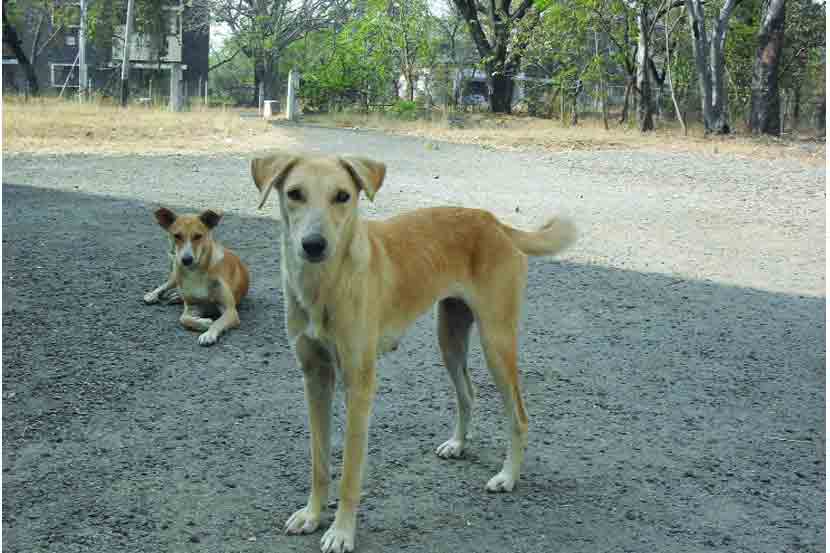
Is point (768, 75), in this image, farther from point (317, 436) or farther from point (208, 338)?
point (317, 436)

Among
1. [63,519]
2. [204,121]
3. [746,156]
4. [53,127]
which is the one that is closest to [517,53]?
[204,121]

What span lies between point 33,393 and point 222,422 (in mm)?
1152

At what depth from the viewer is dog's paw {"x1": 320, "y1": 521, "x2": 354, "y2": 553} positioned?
3.41 metres

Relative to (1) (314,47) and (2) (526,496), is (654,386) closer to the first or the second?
(2) (526,496)

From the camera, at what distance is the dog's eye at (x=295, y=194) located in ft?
10.6

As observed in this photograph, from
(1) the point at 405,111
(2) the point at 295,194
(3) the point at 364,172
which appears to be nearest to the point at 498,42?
(1) the point at 405,111

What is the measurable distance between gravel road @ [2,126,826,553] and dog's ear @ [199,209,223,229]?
77 centimetres

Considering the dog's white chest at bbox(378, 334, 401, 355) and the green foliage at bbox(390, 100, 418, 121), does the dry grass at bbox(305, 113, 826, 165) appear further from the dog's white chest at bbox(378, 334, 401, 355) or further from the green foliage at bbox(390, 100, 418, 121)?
the dog's white chest at bbox(378, 334, 401, 355)

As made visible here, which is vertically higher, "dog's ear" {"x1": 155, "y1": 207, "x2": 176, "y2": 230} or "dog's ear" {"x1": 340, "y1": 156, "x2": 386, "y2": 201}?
"dog's ear" {"x1": 340, "y1": 156, "x2": 386, "y2": 201}

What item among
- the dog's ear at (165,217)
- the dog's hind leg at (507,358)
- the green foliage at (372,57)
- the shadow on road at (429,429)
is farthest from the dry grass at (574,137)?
the dog's hind leg at (507,358)

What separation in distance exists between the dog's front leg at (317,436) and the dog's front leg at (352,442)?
0.16m

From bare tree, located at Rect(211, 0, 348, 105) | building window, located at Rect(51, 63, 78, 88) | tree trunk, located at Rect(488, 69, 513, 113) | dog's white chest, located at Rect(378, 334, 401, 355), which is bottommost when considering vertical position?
dog's white chest, located at Rect(378, 334, 401, 355)

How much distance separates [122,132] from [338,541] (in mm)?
18331

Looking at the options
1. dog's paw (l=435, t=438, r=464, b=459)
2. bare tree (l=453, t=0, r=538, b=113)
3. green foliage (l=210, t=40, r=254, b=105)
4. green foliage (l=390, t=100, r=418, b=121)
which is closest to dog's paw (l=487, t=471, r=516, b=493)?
dog's paw (l=435, t=438, r=464, b=459)
